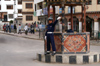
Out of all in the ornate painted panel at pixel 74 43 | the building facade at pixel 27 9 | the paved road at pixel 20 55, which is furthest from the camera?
the building facade at pixel 27 9

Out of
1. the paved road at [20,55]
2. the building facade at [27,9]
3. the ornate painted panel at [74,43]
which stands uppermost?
the building facade at [27,9]

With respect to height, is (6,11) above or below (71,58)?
above

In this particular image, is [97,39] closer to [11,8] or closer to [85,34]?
[85,34]

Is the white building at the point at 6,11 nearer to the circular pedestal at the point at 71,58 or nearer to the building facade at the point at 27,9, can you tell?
the building facade at the point at 27,9

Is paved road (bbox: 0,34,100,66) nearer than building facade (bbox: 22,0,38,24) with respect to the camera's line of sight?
Yes

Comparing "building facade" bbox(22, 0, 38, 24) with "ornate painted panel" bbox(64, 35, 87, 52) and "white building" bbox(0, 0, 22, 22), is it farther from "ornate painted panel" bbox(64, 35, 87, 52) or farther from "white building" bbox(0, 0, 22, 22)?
"ornate painted panel" bbox(64, 35, 87, 52)

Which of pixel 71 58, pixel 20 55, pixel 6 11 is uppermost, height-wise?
pixel 6 11

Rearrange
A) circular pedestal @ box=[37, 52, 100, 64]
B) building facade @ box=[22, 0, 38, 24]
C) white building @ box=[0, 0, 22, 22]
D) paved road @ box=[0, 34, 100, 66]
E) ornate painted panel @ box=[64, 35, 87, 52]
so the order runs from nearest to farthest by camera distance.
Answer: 1. circular pedestal @ box=[37, 52, 100, 64]
2. paved road @ box=[0, 34, 100, 66]
3. ornate painted panel @ box=[64, 35, 87, 52]
4. building facade @ box=[22, 0, 38, 24]
5. white building @ box=[0, 0, 22, 22]

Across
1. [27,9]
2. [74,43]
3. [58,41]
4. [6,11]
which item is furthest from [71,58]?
[6,11]

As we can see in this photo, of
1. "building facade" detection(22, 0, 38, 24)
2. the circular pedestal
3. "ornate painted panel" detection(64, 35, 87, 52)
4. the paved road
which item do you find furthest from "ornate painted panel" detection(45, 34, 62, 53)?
"building facade" detection(22, 0, 38, 24)

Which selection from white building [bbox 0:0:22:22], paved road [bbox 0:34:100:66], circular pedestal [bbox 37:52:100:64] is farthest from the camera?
white building [bbox 0:0:22:22]

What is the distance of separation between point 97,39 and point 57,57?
17.4m

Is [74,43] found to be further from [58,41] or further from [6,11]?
[6,11]

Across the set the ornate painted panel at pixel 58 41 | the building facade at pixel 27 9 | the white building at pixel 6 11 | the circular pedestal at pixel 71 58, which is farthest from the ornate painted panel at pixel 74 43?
the white building at pixel 6 11
